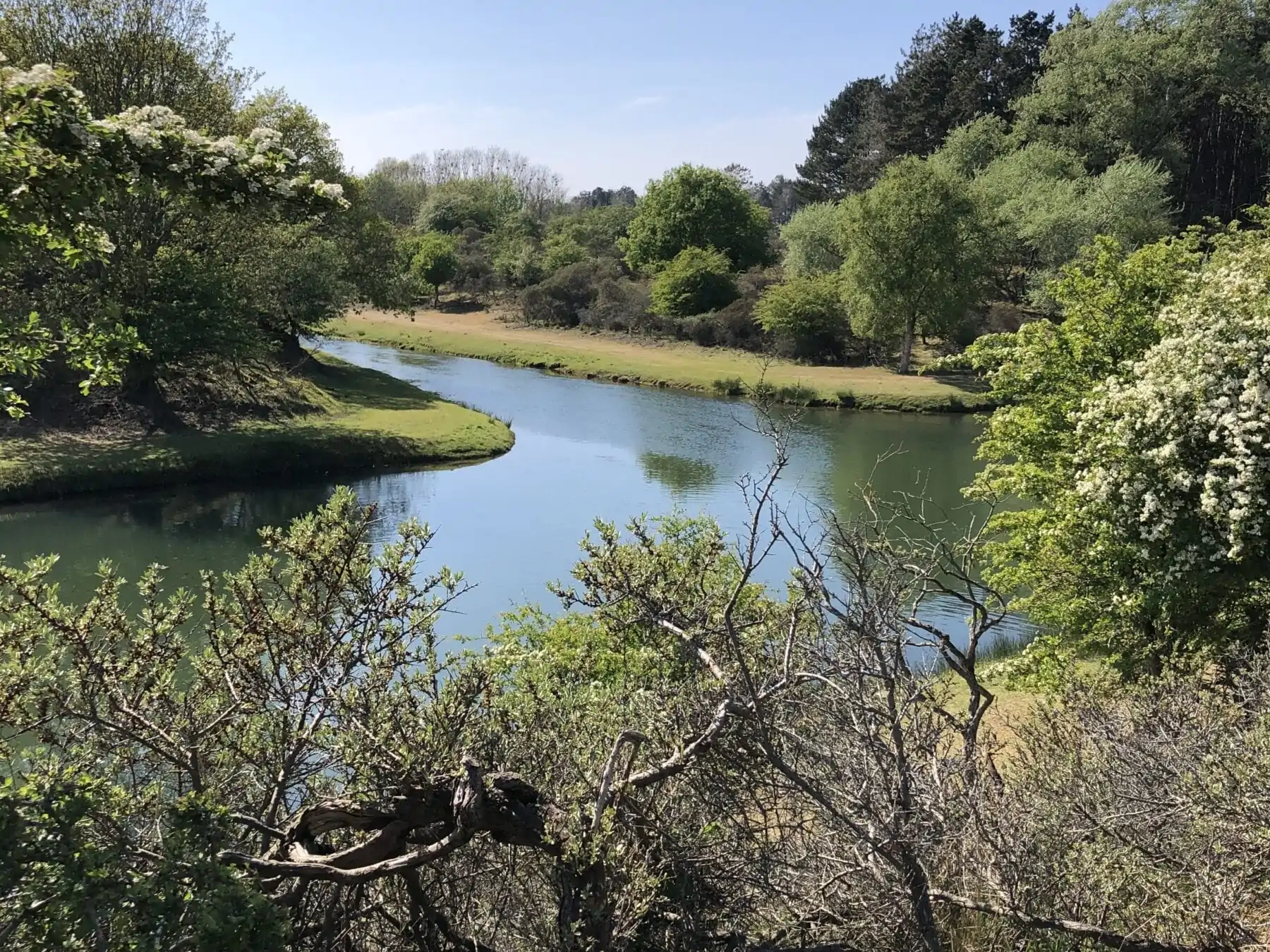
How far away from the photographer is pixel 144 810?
4.02 m

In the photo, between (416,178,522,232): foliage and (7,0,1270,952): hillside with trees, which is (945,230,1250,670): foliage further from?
(416,178,522,232): foliage

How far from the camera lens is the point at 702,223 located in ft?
213

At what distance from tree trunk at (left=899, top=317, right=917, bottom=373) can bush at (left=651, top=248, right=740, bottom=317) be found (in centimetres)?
1270

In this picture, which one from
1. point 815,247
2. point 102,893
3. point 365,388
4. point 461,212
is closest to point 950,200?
point 815,247

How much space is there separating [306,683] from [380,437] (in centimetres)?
2473

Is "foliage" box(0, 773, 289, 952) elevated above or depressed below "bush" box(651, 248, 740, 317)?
below

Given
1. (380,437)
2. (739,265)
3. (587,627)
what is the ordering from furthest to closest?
(739,265), (380,437), (587,627)

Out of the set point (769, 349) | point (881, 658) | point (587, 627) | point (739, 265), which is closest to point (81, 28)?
point (587, 627)

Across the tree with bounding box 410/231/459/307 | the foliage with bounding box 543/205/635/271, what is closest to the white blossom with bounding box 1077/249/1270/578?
the foliage with bounding box 543/205/635/271

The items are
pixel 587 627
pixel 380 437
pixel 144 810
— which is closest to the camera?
pixel 144 810

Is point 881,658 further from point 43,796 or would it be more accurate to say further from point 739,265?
point 739,265

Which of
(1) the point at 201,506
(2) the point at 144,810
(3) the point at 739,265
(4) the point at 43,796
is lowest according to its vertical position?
(1) the point at 201,506

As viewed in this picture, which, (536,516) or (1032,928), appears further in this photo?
(536,516)

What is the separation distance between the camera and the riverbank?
42094 millimetres
